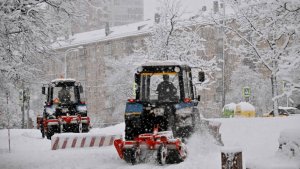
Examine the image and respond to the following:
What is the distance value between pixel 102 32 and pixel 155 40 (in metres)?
51.1

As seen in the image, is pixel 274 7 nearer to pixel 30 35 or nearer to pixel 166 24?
pixel 30 35

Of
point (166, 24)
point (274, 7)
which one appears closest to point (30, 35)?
point (274, 7)

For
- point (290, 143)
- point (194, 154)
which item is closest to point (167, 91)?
point (194, 154)

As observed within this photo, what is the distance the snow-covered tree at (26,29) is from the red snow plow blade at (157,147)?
3149 mm

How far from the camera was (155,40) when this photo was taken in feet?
109

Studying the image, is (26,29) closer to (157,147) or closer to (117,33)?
(157,147)

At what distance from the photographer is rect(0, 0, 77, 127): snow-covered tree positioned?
10207mm

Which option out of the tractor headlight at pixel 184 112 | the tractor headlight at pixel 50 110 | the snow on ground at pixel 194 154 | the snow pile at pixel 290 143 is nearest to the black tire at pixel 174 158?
the snow on ground at pixel 194 154

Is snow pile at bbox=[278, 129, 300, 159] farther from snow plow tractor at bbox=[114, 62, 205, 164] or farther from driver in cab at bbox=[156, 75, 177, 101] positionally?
driver in cab at bbox=[156, 75, 177, 101]

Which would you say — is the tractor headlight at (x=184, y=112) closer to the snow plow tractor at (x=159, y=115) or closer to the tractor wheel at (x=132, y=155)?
the snow plow tractor at (x=159, y=115)

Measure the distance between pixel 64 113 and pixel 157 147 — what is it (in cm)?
1057

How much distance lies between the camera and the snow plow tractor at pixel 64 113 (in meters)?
19.9

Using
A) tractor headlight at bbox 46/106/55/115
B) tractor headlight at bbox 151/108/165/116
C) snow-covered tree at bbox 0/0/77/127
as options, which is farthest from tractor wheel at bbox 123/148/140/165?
tractor headlight at bbox 46/106/55/115

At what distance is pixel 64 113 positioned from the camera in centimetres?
2077
